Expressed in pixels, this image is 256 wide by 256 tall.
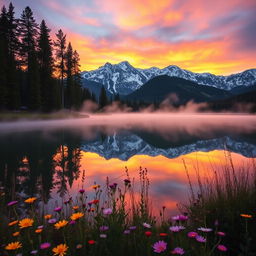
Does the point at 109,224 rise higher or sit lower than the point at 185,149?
higher

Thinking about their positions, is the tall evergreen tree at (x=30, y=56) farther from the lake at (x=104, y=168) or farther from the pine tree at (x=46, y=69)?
the lake at (x=104, y=168)

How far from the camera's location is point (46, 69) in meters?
44.6

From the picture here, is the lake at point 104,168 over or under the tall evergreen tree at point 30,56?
under

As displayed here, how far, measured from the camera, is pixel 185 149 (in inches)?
605

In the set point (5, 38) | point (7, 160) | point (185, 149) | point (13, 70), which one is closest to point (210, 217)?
point (7, 160)

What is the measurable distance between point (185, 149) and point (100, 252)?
13.6 metres

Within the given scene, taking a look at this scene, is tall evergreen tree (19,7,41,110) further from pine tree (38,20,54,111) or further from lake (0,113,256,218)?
lake (0,113,256,218)

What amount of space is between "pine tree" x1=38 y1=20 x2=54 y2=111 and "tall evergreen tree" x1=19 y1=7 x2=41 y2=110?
1.63 metres

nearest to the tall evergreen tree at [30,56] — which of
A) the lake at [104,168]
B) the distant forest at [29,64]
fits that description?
the distant forest at [29,64]

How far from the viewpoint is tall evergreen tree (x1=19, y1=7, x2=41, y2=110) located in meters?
39.7

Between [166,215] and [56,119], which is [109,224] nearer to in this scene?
[166,215]

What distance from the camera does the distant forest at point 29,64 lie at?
36.2m

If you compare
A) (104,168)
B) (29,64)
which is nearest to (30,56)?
(29,64)

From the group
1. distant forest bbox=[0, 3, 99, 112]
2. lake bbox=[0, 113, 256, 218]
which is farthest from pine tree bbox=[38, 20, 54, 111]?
lake bbox=[0, 113, 256, 218]
